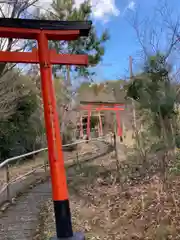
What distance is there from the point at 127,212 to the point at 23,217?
1.72 metres

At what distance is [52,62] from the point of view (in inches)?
151

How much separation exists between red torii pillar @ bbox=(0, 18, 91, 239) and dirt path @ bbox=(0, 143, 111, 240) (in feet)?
3.23

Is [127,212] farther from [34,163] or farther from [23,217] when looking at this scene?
[34,163]

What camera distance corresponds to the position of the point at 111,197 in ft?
18.2

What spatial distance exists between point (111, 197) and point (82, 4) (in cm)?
991

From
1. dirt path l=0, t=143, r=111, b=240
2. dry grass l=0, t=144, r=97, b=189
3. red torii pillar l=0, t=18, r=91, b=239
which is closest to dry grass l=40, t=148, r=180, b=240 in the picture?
dirt path l=0, t=143, r=111, b=240

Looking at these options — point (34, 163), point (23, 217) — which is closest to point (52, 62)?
point (23, 217)

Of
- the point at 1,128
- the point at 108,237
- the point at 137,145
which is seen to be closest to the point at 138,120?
the point at 137,145

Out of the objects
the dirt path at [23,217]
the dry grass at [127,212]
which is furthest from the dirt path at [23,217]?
the dry grass at [127,212]

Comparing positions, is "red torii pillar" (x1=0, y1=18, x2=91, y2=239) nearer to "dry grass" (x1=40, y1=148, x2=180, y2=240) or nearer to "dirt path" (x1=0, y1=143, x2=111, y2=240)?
"dry grass" (x1=40, y1=148, x2=180, y2=240)

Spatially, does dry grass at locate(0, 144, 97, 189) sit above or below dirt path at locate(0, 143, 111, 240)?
above

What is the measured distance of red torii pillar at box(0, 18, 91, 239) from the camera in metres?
3.47

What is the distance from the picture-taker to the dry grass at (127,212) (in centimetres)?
388

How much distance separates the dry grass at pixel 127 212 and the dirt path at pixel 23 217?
21cm
